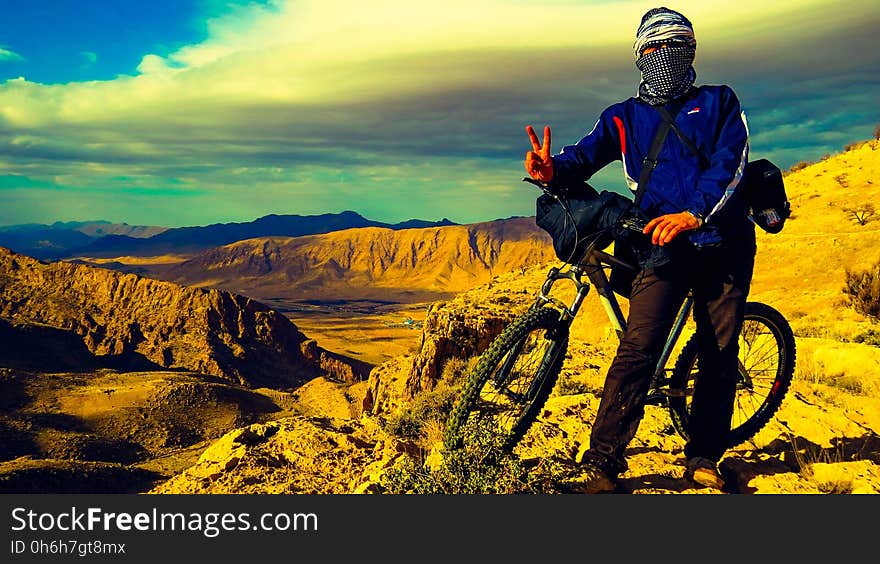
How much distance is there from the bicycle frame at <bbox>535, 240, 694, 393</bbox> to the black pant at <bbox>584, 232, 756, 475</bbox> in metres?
0.15

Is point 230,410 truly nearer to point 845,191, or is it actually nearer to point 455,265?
point 845,191

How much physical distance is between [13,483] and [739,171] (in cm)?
1741

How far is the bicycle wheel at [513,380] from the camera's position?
4181mm

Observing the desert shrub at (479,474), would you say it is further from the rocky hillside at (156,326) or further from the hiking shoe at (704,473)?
the rocky hillside at (156,326)

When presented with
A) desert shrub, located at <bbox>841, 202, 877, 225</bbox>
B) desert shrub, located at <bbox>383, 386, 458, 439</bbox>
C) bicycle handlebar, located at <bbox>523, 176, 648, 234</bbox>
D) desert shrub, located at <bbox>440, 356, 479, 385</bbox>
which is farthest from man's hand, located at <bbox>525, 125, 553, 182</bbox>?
desert shrub, located at <bbox>841, 202, 877, 225</bbox>

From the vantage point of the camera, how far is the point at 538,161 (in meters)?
4.04

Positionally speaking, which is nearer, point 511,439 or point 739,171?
point 739,171

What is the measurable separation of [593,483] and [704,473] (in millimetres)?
862

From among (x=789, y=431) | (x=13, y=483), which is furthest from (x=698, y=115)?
(x=13, y=483)

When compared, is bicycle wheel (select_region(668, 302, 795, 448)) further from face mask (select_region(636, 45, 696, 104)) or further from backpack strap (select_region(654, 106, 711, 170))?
face mask (select_region(636, 45, 696, 104))

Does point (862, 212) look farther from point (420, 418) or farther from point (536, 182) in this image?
point (536, 182)

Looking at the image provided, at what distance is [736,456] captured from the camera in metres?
5.40

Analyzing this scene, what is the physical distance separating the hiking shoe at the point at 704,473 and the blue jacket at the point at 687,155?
1604 millimetres

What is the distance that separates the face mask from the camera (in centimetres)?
397
